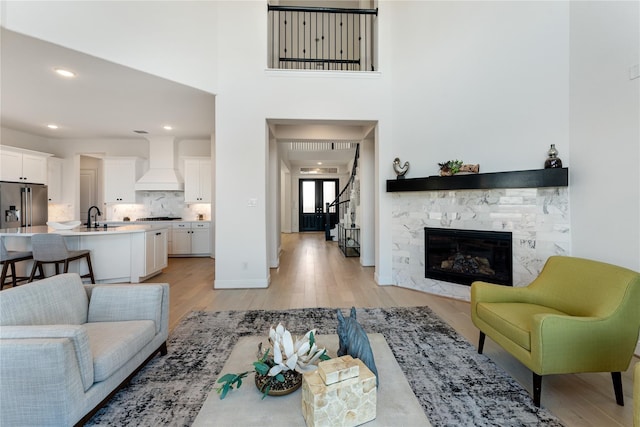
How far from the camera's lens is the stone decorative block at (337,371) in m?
1.09

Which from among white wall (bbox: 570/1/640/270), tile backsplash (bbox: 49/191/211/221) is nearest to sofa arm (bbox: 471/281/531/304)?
white wall (bbox: 570/1/640/270)

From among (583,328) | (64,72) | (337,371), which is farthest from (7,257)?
(583,328)

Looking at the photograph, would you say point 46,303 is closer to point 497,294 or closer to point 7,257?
point 7,257

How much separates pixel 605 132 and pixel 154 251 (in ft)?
19.6

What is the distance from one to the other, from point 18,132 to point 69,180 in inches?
50.9

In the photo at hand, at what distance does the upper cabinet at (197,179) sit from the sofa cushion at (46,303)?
4.72 m

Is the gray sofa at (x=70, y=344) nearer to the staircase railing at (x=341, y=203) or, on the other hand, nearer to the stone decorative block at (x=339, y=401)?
the stone decorative block at (x=339, y=401)

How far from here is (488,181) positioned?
3.20m

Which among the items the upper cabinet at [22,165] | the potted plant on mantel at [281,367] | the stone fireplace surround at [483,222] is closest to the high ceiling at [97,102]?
the upper cabinet at [22,165]

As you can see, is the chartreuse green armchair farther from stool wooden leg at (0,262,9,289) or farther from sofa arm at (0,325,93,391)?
stool wooden leg at (0,262,9,289)

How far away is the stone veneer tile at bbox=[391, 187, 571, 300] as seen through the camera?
115 inches

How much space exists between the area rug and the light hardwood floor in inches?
7.3

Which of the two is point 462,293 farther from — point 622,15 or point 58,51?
point 58,51

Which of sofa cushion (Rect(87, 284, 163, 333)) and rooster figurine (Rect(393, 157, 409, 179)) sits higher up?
rooster figurine (Rect(393, 157, 409, 179))
